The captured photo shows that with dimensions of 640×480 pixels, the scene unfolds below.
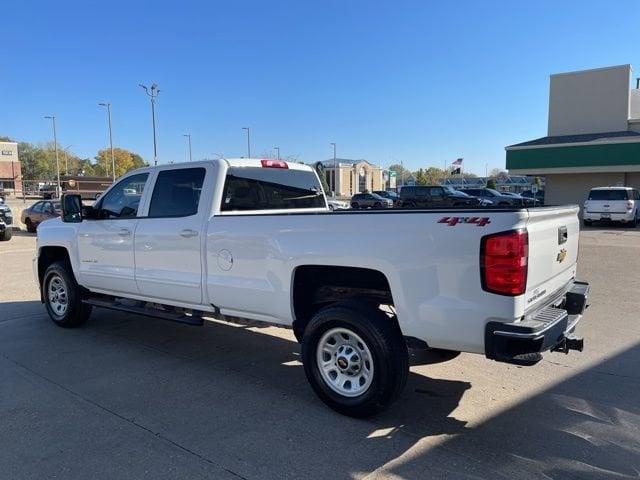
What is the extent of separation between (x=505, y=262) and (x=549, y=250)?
709 millimetres

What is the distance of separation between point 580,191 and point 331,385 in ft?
112

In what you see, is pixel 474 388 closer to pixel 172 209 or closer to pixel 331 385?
pixel 331 385

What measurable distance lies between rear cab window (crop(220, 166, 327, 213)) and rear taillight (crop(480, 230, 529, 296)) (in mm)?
2715

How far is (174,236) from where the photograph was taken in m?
5.21

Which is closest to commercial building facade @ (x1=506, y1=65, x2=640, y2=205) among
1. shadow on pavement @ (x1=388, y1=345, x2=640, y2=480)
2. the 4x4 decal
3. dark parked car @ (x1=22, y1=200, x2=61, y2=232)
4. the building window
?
dark parked car @ (x1=22, y1=200, x2=61, y2=232)

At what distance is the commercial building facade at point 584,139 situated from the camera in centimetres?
3095

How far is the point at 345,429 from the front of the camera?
3838mm

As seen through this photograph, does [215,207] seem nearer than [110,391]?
No

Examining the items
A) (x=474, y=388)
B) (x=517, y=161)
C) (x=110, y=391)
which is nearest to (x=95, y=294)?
(x=110, y=391)

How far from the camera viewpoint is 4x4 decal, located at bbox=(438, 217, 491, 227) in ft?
11.0

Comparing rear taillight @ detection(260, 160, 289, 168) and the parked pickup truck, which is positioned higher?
rear taillight @ detection(260, 160, 289, 168)

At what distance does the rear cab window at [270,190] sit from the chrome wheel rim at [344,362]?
1794 mm

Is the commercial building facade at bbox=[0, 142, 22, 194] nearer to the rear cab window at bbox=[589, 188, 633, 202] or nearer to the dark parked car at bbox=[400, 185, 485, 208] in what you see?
the dark parked car at bbox=[400, 185, 485, 208]

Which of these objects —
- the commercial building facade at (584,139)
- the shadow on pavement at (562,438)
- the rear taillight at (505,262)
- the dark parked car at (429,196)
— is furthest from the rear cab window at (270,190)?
the commercial building facade at (584,139)
